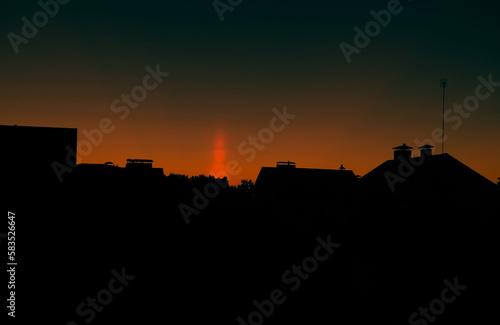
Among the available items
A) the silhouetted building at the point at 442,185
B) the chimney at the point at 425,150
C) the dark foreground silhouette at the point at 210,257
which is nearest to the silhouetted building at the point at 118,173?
the dark foreground silhouette at the point at 210,257

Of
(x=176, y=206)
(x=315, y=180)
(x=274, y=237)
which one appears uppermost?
(x=315, y=180)

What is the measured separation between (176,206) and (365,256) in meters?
9.63

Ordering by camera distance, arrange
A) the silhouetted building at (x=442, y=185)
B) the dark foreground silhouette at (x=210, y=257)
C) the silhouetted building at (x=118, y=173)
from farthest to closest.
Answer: the silhouetted building at (x=442, y=185) < the silhouetted building at (x=118, y=173) < the dark foreground silhouette at (x=210, y=257)

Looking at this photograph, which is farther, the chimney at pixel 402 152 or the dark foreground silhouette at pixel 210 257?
the chimney at pixel 402 152

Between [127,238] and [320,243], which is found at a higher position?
[127,238]

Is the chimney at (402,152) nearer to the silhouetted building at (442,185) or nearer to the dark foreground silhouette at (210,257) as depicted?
the silhouetted building at (442,185)

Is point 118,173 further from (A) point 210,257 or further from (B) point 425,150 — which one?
(B) point 425,150

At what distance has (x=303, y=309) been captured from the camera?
611 inches

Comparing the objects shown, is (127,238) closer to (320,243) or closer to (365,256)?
(320,243)

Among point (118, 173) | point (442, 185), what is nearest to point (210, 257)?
point (118, 173)

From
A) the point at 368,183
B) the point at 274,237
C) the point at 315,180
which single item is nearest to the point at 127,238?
the point at 274,237

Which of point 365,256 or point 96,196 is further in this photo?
point 365,256

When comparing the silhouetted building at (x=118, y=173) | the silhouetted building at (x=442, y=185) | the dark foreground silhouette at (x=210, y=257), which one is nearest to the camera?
the dark foreground silhouette at (x=210, y=257)

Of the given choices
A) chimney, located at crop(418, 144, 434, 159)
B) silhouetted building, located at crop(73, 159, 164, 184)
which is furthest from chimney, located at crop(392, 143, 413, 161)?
silhouetted building, located at crop(73, 159, 164, 184)
